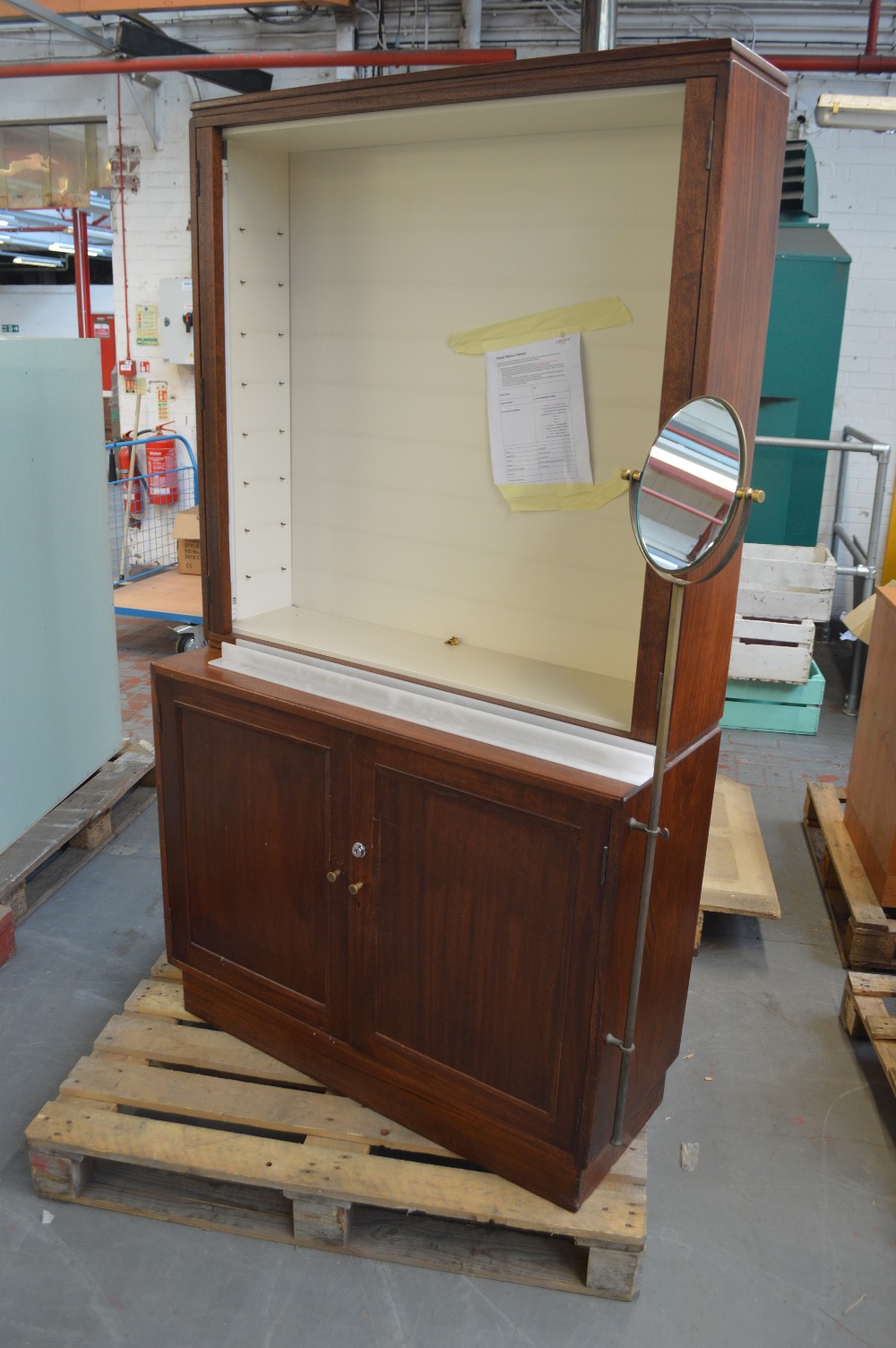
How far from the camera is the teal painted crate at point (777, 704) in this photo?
4715 mm

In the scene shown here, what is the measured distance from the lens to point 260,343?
2.27m

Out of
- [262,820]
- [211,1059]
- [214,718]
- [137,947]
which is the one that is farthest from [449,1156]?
[137,947]

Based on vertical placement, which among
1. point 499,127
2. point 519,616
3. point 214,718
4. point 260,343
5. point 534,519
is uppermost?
point 499,127

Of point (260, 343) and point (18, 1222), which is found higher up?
point (260, 343)

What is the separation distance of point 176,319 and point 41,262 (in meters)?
12.0

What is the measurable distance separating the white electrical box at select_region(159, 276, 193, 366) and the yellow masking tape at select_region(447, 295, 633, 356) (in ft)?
15.7

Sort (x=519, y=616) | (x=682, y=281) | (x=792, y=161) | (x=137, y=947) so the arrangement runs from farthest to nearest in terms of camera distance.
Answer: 1. (x=792, y=161)
2. (x=137, y=947)
3. (x=519, y=616)
4. (x=682, y=281)

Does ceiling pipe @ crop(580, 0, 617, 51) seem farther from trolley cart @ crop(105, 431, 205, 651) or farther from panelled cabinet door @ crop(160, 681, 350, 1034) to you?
trolley cart @ crop(105, 431, 205, 651)

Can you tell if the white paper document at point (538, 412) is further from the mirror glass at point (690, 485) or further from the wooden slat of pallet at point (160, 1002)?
the wooden slat of pallet at point (160, 1002)

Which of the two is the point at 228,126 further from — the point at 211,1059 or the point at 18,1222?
the point at 18,1222

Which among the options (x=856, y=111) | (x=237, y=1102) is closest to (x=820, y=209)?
(x=856, y=111)

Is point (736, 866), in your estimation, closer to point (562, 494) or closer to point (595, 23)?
point (562, 494)

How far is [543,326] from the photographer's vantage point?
1953 mm

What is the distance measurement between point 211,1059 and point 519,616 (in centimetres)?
120
